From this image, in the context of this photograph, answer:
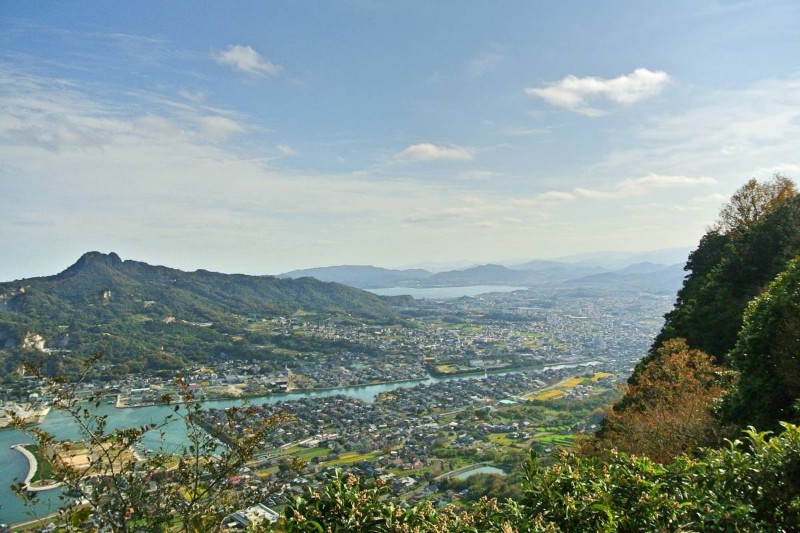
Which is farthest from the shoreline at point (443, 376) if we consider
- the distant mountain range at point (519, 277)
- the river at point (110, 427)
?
the distant mountain range at point (519, 277)

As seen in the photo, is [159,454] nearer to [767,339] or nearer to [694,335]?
[767,339]

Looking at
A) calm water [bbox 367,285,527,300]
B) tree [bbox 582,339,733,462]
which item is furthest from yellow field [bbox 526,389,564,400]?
calm water [bbox 367,285,527,300]

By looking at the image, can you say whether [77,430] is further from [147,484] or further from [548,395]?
[548,395]

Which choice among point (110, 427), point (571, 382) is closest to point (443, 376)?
point (571, 382)

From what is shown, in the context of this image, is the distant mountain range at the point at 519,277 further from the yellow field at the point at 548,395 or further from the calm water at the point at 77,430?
the calm water at the point at 77,430

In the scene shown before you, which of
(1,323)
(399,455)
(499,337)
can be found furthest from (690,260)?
(1,323)
